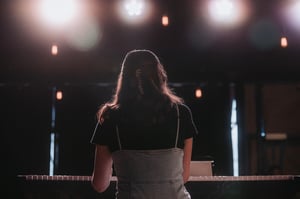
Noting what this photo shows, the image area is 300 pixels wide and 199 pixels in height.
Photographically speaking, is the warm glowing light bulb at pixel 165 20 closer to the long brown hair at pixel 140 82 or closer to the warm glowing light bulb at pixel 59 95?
the warm glowing light bulb at pixel 59 95

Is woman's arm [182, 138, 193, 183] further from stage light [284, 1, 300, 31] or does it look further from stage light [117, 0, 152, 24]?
stage light [284, 1, 300, 31]

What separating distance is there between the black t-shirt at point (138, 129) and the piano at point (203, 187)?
111 cm

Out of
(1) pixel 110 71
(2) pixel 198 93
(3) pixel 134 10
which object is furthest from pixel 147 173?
(2) pixel 198 93

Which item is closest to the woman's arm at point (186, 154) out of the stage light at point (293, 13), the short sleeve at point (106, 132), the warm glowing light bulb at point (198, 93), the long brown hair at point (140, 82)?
the long brown hair at point (140, 82)

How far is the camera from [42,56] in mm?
6527

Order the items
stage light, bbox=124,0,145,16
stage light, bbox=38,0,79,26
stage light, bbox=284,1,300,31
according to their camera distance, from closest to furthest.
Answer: stage light, bbox=38,0,79,26 < stage light, bbox=124,0,145,16 < stage light, bbox=284,1,300,31

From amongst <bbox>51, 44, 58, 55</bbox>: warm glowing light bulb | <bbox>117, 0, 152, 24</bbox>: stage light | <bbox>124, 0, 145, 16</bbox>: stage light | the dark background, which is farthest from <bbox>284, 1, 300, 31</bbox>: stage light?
<bbox>51, 44, 58, 55</bbox>: warm glowing light bulb

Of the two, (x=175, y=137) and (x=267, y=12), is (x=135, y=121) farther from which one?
(x=267, y=12)

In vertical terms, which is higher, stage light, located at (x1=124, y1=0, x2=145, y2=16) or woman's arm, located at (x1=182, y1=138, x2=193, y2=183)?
stage light, located at (x1=124, y1=0, x2=145, y2=16)

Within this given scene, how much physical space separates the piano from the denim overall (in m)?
1.07

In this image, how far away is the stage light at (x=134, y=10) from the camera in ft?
19.4

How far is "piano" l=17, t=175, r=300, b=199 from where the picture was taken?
8.74 feet

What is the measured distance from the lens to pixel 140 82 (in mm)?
1630

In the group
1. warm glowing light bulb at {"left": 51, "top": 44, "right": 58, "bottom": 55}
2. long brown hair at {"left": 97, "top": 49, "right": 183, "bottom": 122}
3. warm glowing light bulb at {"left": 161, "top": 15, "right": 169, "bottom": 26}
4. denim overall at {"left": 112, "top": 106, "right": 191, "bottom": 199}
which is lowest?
denim overall at {"left": 112, "top": 106, "right": 191, "bottom": 199}
